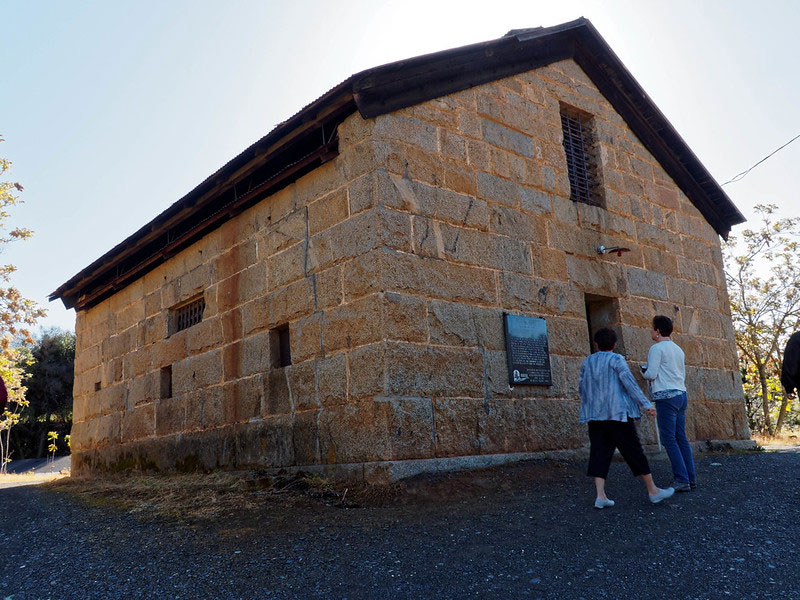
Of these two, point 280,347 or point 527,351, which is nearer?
point 527,351

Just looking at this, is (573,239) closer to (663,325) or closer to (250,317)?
(663,325)

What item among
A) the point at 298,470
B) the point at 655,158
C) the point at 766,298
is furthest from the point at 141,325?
the point at 766,298

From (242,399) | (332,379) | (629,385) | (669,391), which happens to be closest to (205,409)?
(242,399)

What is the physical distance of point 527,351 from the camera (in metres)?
7.59

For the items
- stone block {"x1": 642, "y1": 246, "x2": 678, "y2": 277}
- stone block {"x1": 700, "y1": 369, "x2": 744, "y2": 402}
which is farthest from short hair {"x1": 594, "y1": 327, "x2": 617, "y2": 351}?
stone block {"x1": 700, "y1": 369, "x2": 744, "y2": 402}

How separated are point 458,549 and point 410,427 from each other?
193cm

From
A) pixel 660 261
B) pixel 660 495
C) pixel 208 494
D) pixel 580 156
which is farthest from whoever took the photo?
pixel 660 261

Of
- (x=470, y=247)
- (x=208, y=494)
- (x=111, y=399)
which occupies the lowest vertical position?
(x=208, y=494)

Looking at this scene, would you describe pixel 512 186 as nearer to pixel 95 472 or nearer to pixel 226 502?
pixel 226 502

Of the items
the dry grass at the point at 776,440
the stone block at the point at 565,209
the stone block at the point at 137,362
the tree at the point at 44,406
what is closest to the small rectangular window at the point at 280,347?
the stone block at the point at 137,362

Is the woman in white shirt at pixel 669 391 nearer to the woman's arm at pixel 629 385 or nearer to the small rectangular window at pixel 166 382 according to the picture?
the woman's arm at pixel 629 385

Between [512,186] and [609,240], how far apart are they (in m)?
1.91

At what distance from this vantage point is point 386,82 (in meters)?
6.99

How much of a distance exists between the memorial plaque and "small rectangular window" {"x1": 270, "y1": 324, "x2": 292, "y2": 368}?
2.57m
